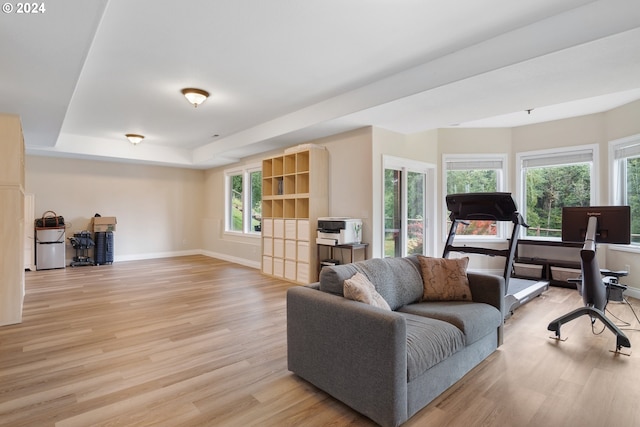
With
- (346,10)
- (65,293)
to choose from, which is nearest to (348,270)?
(346,10)

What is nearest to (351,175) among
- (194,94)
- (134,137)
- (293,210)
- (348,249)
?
(348,249)

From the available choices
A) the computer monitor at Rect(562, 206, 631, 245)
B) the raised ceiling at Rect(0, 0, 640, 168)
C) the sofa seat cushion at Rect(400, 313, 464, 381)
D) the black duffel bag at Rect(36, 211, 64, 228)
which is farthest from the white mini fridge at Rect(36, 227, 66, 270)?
the computer monitor at Rect(562, 206, 631, 245)

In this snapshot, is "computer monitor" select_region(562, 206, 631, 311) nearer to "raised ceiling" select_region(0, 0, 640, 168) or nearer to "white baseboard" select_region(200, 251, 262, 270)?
"raised ceiling" select_region(0, 0, 640, 168)

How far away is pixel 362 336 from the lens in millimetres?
1920

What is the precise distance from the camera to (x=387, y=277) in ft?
8.91

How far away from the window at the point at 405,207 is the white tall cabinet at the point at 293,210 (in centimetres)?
106

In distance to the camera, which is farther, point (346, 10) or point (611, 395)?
point (346, 10)

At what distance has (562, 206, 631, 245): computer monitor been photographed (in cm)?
313

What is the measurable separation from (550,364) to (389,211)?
10.2ft

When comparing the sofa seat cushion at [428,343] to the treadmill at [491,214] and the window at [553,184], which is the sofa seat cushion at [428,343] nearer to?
the treadmill at [491,214]

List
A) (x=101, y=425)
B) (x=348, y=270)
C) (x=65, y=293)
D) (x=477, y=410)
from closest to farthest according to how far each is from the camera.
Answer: (x=101, y=425) < (x=477, y=410) < (x=348, y=270) < (x=65, y=293)

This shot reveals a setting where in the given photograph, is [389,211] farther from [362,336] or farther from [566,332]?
[362,336]

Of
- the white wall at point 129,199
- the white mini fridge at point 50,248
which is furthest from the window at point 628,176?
the white mini fridge at point 50,248

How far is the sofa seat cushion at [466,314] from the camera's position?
2.40m
